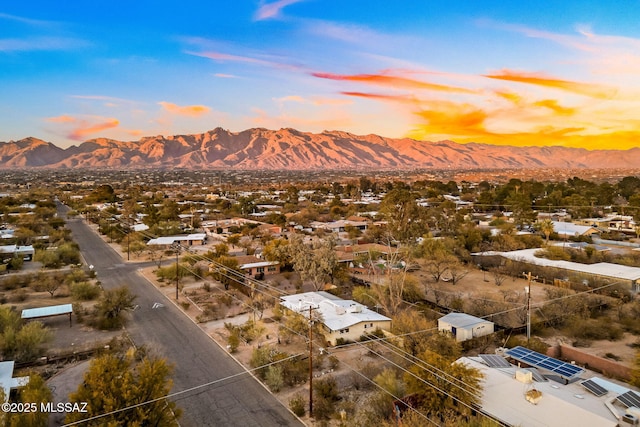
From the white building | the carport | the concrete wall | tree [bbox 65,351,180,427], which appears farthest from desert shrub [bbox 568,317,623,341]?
the carport

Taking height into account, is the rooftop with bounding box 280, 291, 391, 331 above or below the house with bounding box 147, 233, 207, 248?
above

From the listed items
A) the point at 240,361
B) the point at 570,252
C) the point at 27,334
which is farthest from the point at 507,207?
the point at 27,334

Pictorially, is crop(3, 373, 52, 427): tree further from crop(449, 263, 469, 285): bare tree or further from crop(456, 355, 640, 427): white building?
crop(449, 263, 469, 285): bare tree

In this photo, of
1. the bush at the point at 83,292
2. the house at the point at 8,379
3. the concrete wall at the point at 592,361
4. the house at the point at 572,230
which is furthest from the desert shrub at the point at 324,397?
the house at the point at 572,230

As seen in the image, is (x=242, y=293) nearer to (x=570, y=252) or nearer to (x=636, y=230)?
(x=570, y=252)

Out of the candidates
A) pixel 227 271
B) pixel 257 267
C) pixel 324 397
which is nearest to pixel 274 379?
pixel 324 397
